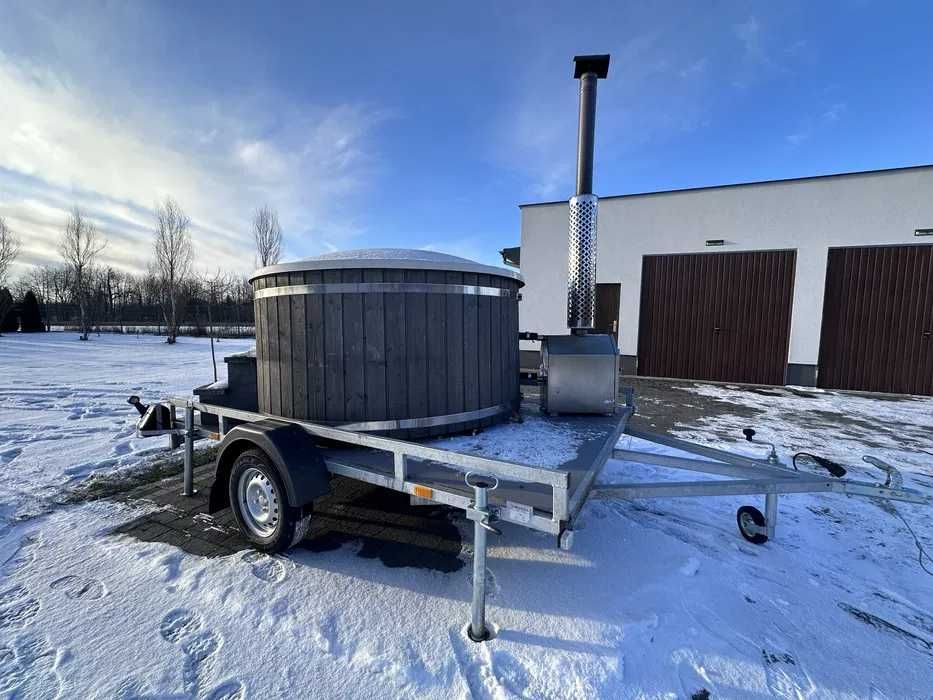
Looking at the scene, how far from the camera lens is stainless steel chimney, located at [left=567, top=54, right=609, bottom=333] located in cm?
418

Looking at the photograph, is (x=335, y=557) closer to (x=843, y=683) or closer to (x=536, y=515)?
(x=536, y=515)

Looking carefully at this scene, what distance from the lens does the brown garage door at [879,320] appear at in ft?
32.8

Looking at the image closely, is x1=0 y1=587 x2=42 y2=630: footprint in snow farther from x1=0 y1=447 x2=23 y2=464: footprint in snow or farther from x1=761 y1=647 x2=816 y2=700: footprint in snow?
x1=761 y1=647 x2=816 y2=700: footprint in snow

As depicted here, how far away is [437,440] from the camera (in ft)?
10.9

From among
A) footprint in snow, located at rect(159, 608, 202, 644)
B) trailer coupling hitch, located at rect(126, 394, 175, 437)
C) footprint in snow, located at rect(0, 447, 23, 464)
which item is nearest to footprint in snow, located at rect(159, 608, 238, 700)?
footprint in snow, located at rect(159, 608, 202, 644)

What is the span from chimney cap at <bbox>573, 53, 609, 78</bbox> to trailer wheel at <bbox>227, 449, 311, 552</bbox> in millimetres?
4610

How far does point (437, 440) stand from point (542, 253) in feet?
35.3

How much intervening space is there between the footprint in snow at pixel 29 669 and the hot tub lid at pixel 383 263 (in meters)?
2.50

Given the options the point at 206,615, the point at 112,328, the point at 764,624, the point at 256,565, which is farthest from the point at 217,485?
the point at 112,328

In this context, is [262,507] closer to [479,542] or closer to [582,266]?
[479,542]

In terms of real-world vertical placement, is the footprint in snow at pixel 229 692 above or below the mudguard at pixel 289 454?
below

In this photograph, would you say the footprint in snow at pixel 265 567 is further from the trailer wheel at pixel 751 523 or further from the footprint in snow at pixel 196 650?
the trailer wheel at pixel 751 523

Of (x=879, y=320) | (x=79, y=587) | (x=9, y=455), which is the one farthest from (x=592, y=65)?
(x=879, y=320)

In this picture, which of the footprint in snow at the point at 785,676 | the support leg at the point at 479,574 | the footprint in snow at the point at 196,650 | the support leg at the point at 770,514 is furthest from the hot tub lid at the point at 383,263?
the footprint in snow at the point at 785,676
